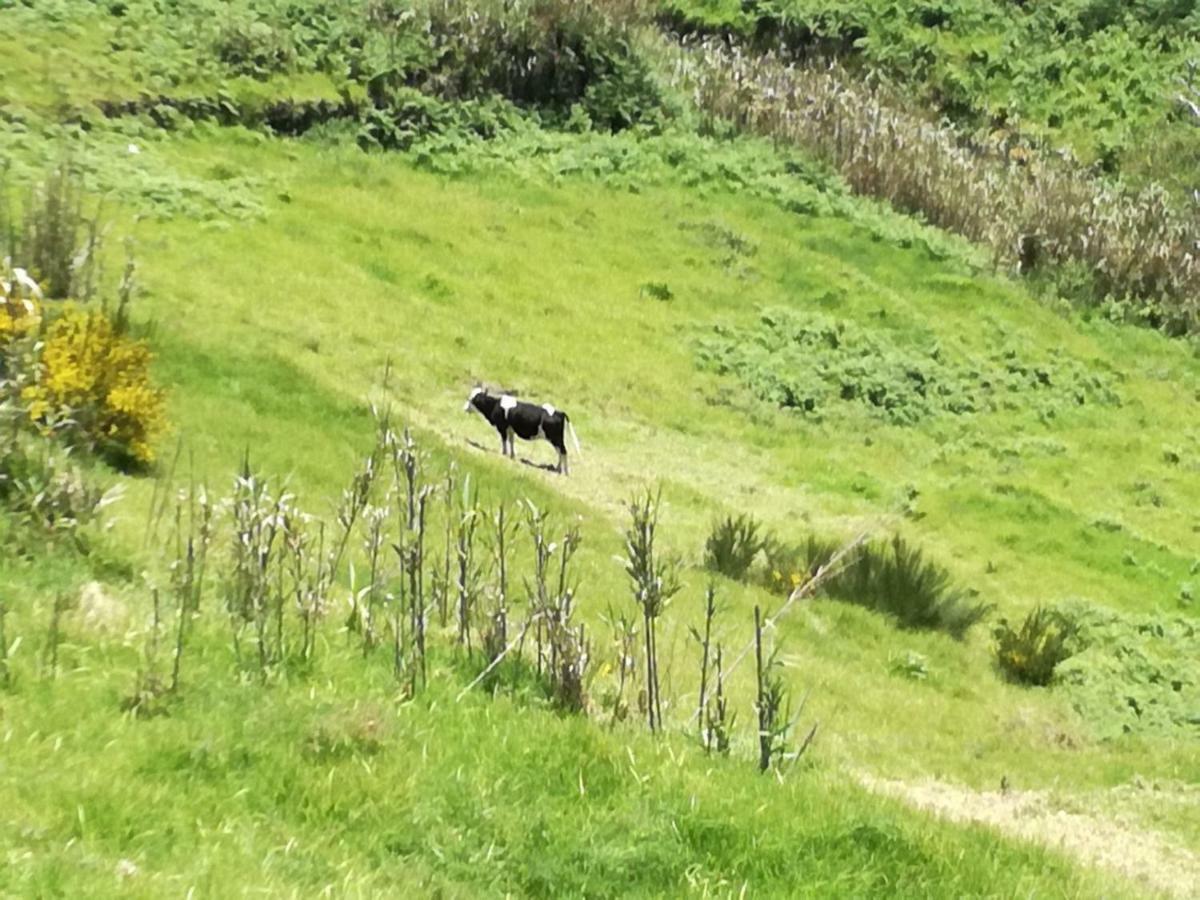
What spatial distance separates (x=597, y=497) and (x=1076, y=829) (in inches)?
243

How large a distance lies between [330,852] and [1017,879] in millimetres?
2480

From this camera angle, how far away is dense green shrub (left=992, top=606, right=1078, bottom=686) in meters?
11.1

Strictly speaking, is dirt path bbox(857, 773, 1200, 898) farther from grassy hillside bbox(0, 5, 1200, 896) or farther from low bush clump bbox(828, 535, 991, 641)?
low bush clump bbox(828, 535, 991, 641)

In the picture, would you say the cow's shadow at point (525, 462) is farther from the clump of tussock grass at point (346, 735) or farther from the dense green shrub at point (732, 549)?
the clump of tussock grass at point (346, 735)

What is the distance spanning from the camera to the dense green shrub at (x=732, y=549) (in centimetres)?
1165

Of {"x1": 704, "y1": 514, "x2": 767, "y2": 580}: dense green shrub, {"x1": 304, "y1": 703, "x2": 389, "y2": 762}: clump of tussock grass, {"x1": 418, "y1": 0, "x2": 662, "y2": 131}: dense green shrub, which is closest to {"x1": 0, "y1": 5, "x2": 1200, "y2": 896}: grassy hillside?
{"x1": 304, "y1": 703, "x2": 389, "y2": 762}: clump of tussock grass

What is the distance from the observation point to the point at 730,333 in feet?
61.9

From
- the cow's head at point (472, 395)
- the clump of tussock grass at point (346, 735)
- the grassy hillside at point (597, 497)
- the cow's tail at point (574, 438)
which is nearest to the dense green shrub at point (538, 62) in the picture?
the grassy hillside at point (597, 497)

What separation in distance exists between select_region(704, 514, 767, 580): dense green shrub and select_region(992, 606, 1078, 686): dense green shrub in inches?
85.1

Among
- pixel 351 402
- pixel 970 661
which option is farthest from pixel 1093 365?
pixel 351 402

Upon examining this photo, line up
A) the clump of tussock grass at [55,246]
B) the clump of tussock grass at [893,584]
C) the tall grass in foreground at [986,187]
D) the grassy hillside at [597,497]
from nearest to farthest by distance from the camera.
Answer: the grassy hillside at [597,497] < the clump of tussock grass at [55,246] < the clump of tussock grass at [893,584] < the tall grass in foreground at [986,187]

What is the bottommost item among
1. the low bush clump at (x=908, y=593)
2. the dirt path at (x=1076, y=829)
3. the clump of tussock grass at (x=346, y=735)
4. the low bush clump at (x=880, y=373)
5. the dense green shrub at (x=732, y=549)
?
the low bush clump at (x=880, y=373)

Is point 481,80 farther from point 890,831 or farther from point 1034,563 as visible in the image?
point 890,831

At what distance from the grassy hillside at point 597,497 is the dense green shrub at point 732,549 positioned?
272 millimetres
